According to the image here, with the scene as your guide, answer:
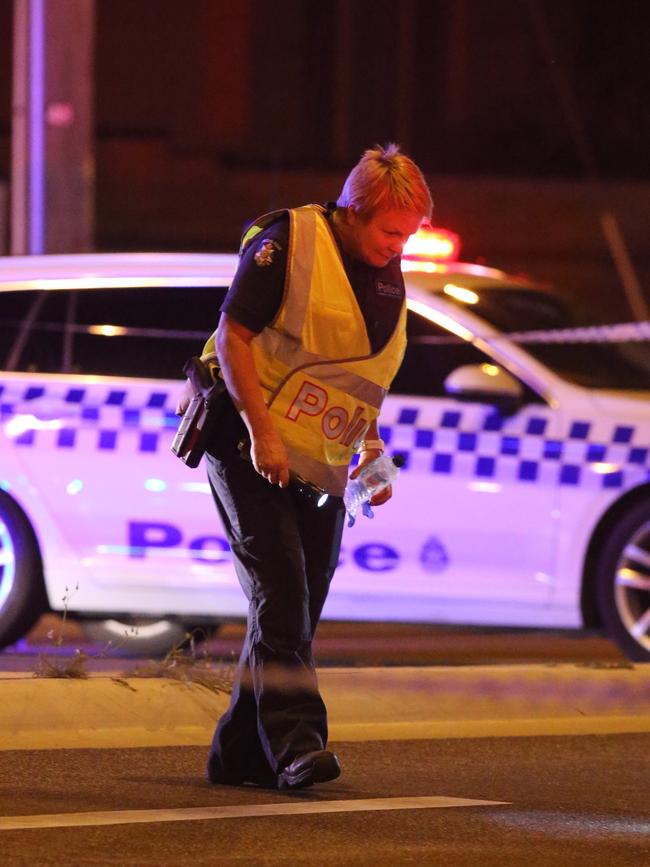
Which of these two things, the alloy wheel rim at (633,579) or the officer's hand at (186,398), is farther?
the alloy wheel rim at (633,579)

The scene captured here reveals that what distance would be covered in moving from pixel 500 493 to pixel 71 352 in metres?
1.64

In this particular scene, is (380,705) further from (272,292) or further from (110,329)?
(110,329)

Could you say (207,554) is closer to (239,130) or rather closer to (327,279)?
(327,279)

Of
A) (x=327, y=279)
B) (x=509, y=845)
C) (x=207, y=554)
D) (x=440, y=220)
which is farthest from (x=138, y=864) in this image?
(x=440, y=220)

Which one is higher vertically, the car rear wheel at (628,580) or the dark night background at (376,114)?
the dark night background at (376,114)

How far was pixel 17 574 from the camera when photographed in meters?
7.21

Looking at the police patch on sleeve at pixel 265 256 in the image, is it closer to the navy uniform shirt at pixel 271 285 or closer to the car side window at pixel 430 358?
the navy uniform shirt at pixel 271 285

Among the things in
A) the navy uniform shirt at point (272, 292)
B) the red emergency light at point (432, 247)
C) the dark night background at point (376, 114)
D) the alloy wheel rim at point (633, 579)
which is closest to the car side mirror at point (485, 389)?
the alloy wheel rim at point (633, 579)

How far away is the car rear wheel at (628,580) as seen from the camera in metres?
7.17

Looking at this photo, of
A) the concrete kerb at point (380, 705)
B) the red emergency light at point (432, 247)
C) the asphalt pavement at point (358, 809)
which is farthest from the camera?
the red emergency light at point (432, 247)

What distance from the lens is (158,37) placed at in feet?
61.1

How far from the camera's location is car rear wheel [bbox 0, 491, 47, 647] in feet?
23.5

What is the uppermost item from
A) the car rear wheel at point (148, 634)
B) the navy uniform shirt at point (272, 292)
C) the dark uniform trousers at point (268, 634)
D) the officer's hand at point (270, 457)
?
the navy uniform shirt at point (272, 292)

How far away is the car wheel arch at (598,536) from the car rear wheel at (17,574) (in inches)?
77.0
